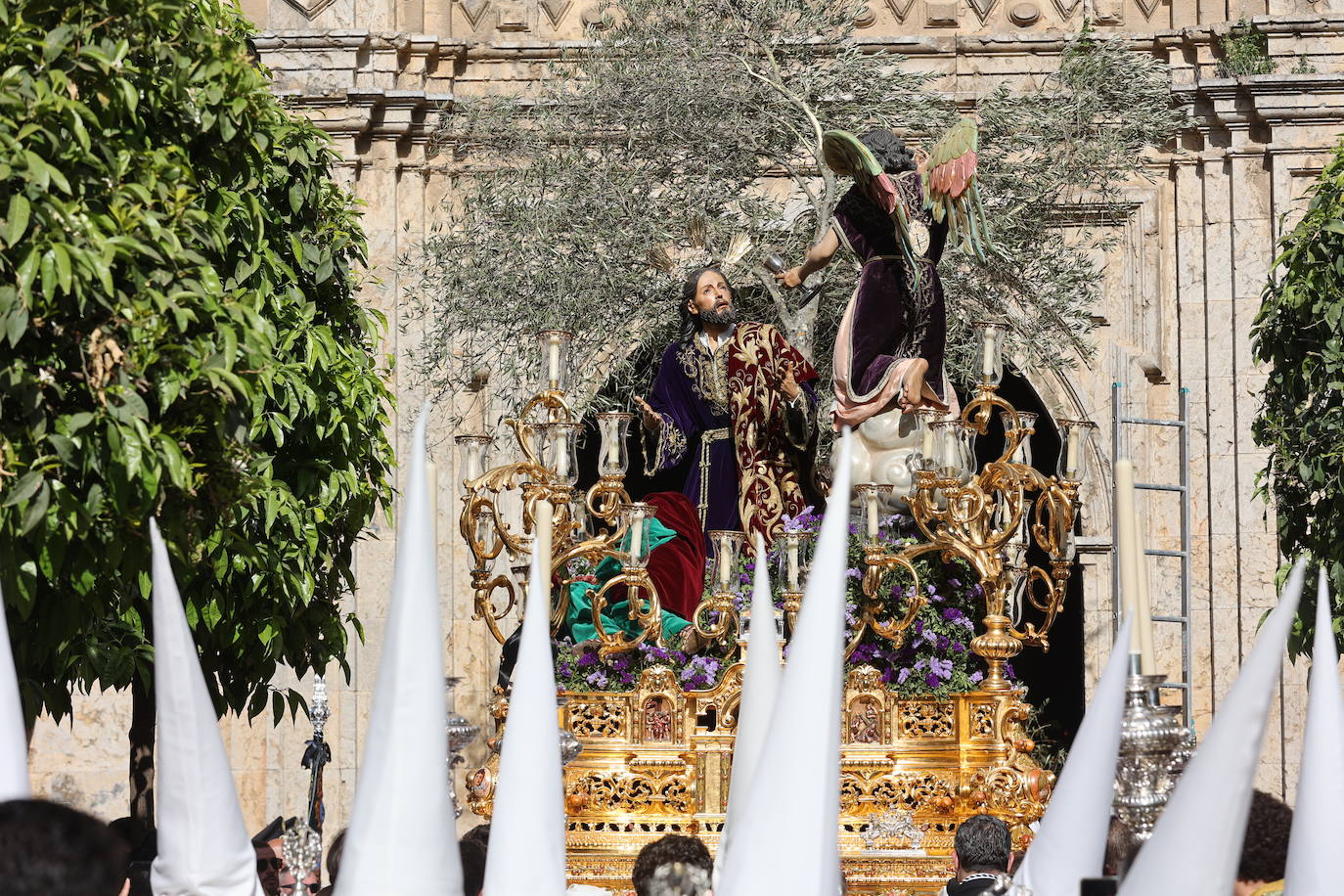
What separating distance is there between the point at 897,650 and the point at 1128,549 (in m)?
3.85

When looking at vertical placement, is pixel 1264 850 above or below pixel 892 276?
below

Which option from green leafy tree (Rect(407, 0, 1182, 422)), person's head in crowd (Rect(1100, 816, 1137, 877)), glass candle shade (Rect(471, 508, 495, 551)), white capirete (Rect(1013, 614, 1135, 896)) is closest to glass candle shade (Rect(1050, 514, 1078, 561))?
glass candle shade (Rect(471, 508, 495, 551))

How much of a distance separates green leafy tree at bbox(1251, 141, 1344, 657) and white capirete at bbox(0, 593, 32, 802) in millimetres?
5388

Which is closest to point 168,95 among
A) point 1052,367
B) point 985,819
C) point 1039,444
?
point 985,819

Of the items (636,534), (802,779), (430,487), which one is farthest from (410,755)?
(636,534)

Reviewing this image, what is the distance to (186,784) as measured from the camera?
3.60m

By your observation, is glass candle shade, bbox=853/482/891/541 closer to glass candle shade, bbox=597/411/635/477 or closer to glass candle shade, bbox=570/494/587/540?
glass candle shade, bbox=597/411/635/477

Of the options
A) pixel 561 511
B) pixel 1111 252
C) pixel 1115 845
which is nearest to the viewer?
pixel 1115 845

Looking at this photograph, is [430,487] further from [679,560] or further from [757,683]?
[679,560]

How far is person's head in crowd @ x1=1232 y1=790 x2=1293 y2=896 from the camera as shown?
→ 3.88 m

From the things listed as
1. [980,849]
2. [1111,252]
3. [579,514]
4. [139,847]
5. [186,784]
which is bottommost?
[139,847]

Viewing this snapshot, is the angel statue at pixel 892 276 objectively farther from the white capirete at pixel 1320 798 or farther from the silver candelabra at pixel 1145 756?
the white capirete at pixel 1320 798

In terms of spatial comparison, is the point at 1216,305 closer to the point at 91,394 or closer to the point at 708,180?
the point at 708,180

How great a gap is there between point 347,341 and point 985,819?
11.6 ft
